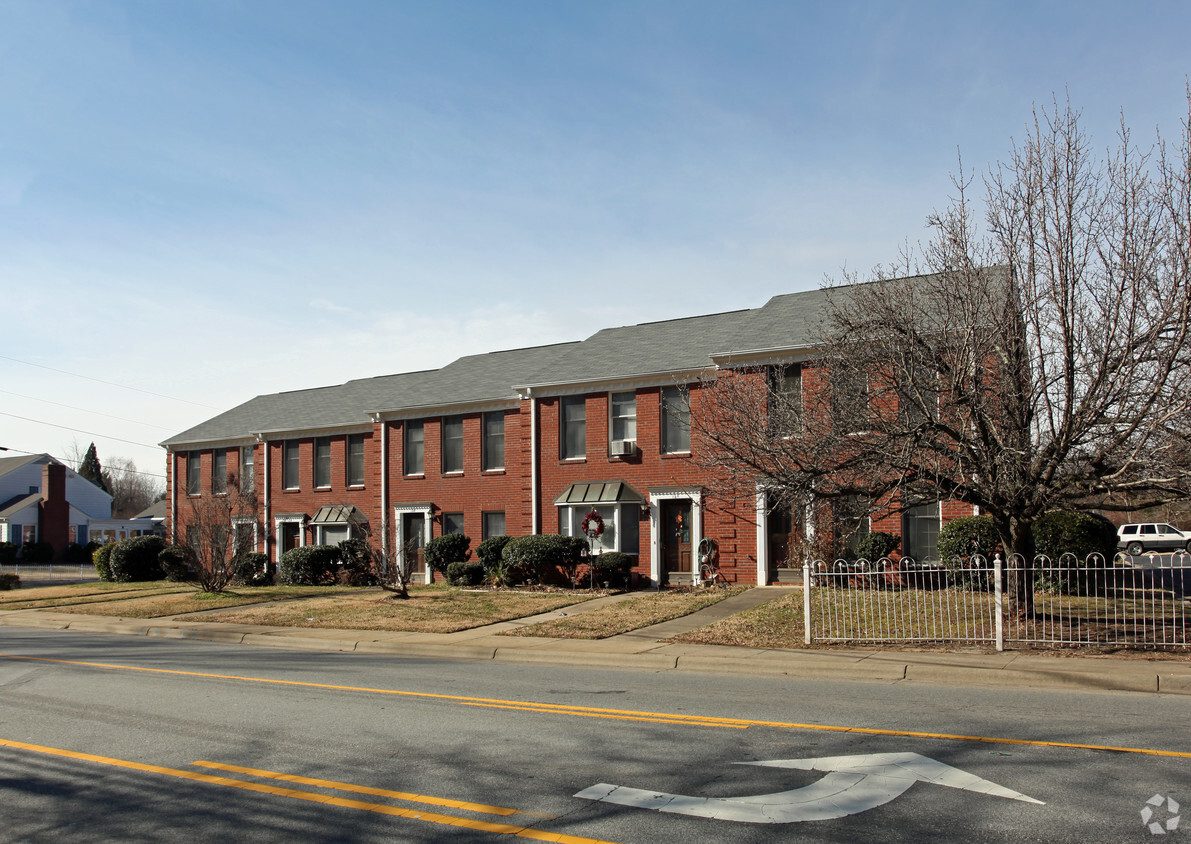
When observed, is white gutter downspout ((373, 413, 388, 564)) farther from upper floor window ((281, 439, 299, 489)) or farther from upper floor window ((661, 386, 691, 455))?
upper floor window ((661, 386, 691, 455))

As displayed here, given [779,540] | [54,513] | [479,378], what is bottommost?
[54,513]

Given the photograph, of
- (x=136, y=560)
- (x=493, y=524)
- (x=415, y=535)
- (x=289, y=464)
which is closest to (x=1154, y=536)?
(x=493, y=524)

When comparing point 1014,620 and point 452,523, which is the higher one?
point 452,523

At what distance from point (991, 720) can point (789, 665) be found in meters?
3.83

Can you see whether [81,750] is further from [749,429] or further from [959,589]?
[959,589]

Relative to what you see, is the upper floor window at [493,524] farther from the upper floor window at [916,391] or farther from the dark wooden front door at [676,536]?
the upper floor window at [916,391]

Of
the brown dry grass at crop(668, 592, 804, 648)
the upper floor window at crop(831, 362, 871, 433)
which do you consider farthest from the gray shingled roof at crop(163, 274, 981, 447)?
the brown dry grass at crop(668, 592, 804, 648)

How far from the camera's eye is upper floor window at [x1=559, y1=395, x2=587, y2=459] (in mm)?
27297

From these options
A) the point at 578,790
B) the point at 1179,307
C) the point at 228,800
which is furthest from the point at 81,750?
the point at 1179,307

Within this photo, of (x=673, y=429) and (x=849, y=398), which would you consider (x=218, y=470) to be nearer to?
(x=673, y=429)

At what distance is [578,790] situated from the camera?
636 cm

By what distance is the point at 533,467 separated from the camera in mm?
27938

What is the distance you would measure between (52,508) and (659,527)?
54.6 metres

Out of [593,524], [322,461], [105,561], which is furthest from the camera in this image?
[322,461]
